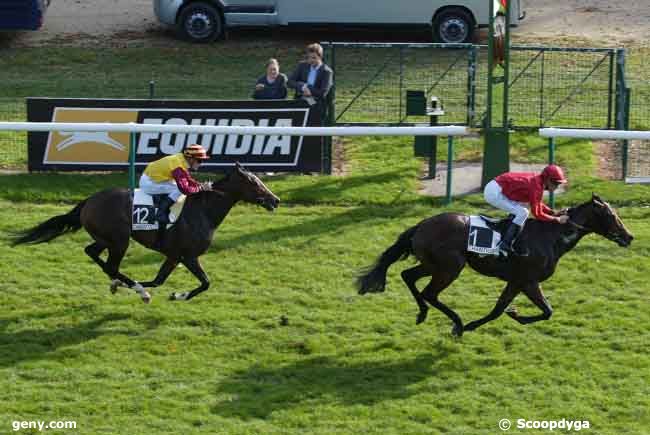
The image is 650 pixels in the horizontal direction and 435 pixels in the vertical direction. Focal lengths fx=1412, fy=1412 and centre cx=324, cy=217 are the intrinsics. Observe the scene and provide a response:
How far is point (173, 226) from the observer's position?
1284 cm

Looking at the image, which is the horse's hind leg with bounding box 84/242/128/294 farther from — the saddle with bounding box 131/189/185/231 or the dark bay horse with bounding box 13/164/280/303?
the saddle with bounding box 131/189/185/231

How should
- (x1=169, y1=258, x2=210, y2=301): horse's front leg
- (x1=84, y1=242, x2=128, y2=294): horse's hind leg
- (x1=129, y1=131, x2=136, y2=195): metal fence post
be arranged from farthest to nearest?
(x1=129, y1=131, x2=136, y2=195): metal fence post
(x1=84, y1=242, x2=128, y2=294): horse's hind leg
(x1=169, y1=258, x2=210, y2=301): horse's front leg

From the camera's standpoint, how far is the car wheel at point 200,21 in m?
22.8

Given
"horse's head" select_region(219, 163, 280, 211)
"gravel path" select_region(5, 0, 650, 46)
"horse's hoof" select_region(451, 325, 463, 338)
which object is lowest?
"horse's hoof" select_region(451, 325, 463, 338)

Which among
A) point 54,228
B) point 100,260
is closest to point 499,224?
point 100,260

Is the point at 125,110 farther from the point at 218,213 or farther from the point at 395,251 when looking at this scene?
the point at 395,251

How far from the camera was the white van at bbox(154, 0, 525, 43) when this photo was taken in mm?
22250

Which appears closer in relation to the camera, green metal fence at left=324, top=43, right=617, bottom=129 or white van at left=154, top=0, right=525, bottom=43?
green metal fence at left=324, top=43, right=617, bottom=129

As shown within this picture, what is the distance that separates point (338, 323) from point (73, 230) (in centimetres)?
268

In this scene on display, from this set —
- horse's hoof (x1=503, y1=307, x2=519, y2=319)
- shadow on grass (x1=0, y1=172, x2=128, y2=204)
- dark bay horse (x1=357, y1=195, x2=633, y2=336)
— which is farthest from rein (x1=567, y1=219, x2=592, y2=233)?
shadow on grass (x1=0, y1=172, x2=128, y2=204)

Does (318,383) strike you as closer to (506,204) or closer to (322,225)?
(506,204)

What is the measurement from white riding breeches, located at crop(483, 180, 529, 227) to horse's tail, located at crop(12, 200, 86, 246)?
3836 mm

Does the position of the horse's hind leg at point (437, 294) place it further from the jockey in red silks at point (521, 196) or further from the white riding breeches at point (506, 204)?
the white riding breeches at point (506, 204)

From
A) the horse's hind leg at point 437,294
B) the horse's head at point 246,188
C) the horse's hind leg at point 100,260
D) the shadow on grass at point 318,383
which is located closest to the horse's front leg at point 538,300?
the horse's hind leg at point 437,294
